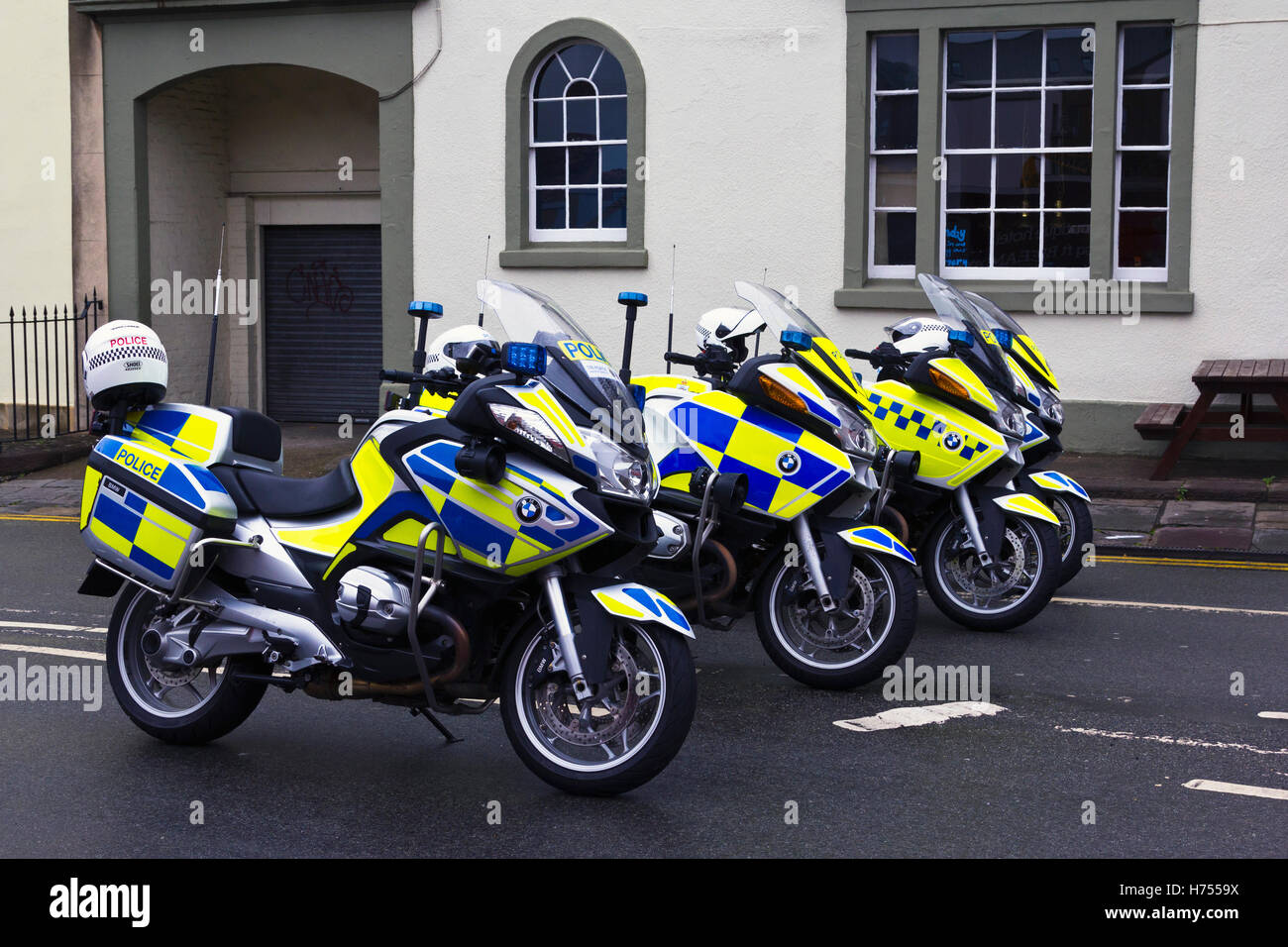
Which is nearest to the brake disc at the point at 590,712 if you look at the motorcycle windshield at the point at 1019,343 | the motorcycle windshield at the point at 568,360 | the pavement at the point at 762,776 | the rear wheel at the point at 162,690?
the pavement at the point at 762,776

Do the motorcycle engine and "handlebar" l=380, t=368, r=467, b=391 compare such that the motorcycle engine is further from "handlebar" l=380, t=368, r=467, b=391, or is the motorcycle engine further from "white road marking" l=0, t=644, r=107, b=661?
"white road marking" l=0, t=644, r=107, b=661

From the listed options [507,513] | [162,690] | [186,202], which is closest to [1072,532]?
[507,513]

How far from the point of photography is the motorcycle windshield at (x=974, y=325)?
26.0 ft

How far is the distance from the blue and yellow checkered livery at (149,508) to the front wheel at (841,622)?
7.80 feet

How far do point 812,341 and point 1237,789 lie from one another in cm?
258

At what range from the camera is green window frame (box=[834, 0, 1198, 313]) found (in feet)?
43.4

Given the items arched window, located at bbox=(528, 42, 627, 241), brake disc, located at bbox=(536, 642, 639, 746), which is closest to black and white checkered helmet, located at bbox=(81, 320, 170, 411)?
brake disc, located at bbox=(536, 642, 639, 746)

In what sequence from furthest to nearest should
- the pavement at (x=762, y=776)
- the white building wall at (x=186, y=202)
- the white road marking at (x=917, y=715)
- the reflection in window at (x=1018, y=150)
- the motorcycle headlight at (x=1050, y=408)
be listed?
the white building wall at (x=186, y=202), the reflection in window at (x=1018, y=150), the motorcycle headlight at (x=1050, y=408), the white road marking at (x=917, y=715), the pavement at (x=762, y=776)

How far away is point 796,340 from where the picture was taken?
679cm

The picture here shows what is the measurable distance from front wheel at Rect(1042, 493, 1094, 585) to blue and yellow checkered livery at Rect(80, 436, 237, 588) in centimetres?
461

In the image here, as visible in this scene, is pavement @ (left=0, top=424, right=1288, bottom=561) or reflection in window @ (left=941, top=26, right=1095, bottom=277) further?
reflection in window @ (left=941, top=26, right=1095, bottom=277)

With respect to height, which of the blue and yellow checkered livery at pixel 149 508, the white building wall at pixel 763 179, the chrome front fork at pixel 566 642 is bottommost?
the chrome front fork at pixel 566 642

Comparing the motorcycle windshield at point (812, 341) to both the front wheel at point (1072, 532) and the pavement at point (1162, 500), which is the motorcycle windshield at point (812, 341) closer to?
the front wheel at point (1072, 532)

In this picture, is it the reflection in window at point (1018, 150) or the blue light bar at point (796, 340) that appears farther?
the reflection in window at point (1018, 150)
